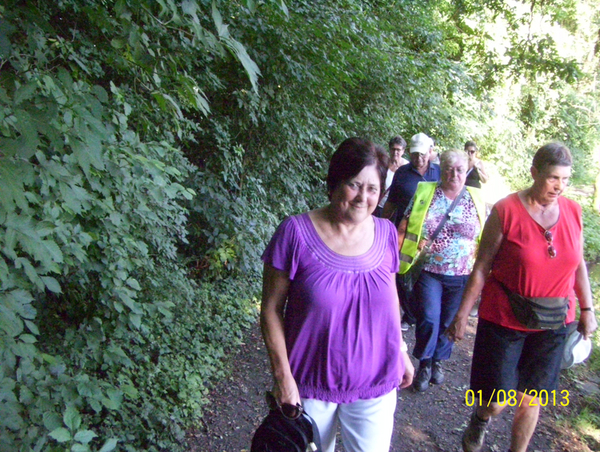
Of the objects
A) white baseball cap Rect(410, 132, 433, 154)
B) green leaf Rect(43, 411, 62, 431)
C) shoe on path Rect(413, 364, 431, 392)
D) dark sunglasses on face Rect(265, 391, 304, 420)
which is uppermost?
white baseball cap Rect(410, 132, 433, 154)

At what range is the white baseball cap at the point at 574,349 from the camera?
3.05 m

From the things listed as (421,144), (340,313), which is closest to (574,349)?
(340,313)

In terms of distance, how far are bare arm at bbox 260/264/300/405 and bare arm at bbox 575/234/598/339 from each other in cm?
198

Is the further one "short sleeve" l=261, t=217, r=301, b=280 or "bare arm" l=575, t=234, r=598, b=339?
"bare arm" l=575, t=234, r=598, b=339

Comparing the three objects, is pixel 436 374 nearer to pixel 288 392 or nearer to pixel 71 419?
pixel 288 392

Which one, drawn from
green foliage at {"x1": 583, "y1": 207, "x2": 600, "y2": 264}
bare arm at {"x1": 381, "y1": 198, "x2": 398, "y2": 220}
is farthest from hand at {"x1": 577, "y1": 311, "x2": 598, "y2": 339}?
green foliage at {"x1": 583, "y1": 207, "x2": 600, "y2": 264}

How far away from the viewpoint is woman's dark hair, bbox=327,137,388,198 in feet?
7.00

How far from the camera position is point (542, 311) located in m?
2.79

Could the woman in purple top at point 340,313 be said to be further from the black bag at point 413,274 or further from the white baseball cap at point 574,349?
the black bag at point 413,274

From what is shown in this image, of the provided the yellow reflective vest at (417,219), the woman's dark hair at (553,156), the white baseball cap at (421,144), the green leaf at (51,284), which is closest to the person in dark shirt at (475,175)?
the white baseball cap at (421,144)

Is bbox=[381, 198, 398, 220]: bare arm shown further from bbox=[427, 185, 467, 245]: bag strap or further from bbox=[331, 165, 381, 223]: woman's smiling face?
bbox=[331, 165, 381, 223]: woman's smiling face

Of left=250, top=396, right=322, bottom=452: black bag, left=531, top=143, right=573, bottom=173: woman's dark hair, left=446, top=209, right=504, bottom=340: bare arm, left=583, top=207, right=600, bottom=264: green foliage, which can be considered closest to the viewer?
left=250, top=396, right=322, bottom=452: black bag

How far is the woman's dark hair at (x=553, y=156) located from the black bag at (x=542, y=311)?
745mm

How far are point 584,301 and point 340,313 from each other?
1905 mm
